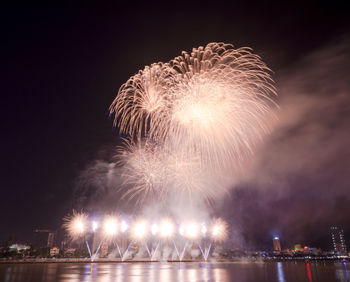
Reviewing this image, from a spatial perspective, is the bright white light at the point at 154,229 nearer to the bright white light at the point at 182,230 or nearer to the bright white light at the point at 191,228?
the bright white light at the point at 182,230

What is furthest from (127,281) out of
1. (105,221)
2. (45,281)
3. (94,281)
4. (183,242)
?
(183,242)

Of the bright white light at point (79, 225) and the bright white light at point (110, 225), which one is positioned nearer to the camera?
the bright white light at point (79, 225)

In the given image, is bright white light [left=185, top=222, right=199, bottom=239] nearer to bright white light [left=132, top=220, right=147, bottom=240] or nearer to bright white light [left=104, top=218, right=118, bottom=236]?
bright white light [left=132, top=220, right=147, bottom=240]

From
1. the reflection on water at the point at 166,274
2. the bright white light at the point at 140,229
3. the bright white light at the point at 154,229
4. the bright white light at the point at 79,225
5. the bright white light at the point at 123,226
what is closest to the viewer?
the reflection on water at the point at 166,274

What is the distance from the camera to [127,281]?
75.5ft

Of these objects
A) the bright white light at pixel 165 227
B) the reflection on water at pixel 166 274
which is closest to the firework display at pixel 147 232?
the bright white light at pixel 165 227

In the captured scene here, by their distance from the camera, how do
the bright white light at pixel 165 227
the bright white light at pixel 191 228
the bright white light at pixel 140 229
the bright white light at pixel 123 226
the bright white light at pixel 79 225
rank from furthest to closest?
the bright white light at pixel 191 228 → the bright white light at pixel 165 227 → the bright white light at pixel 140 229 → the bright white light at pixel 123 226 → the bright white light at pixel 79 225

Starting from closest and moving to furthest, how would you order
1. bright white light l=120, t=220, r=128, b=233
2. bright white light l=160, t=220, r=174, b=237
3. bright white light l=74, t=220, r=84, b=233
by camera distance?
bright white light l=74, t=220, r=84, b=233, bright white light l=120, t=220, r=128, b=233, bright white light l=160, t=220, r=174, b=237

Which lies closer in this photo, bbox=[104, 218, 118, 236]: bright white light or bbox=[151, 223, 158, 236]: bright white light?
bbox=[104, 218, 118, 236]: bright white light

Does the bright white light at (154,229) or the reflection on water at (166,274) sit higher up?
the bright white light at (154,229)

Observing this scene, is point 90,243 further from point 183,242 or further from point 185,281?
point 185,281

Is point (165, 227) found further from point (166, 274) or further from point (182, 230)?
point (166, 274)

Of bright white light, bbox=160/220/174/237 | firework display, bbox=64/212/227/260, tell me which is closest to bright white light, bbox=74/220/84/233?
firework display, bbox=64/212/227/260

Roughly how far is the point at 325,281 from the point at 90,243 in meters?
70.8
